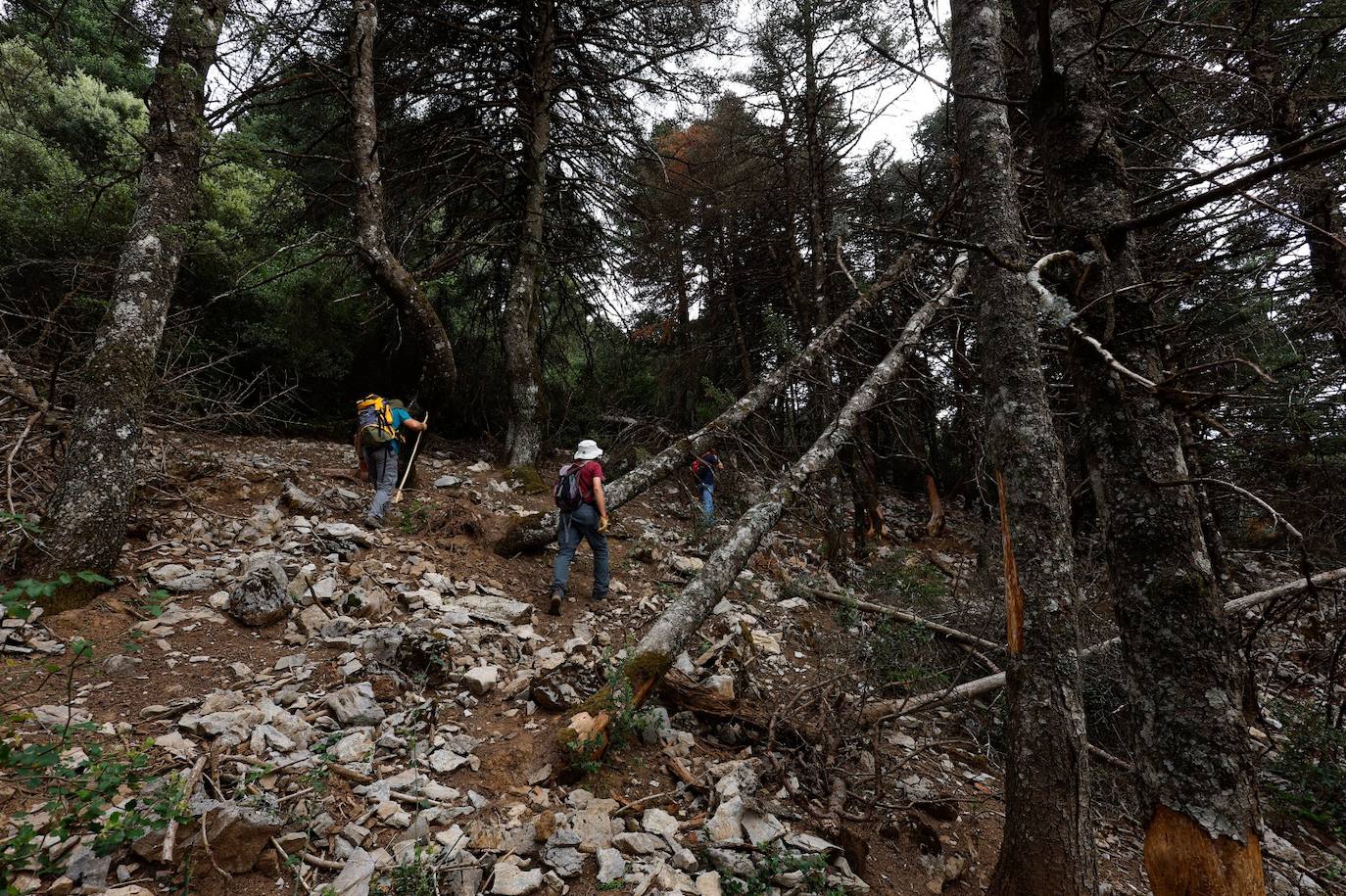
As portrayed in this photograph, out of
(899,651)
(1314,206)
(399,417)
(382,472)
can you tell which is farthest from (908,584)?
(399,417)

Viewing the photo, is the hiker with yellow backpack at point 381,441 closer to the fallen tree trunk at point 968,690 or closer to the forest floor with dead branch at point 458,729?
the forest floor with dead branch at point 458,729

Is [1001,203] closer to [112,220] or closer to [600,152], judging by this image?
[600,152]

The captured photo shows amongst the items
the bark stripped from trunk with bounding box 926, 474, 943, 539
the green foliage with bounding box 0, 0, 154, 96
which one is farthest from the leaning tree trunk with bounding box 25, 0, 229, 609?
the bark stripped from trunk with bounding box 926, 474, 943, 539

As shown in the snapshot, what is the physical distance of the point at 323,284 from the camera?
352 inches

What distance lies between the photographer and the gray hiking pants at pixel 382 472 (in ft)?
20.6

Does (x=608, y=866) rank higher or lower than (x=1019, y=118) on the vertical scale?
lower

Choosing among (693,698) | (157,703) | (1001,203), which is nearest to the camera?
(1001,203)

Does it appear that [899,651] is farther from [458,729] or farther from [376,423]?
[376,423]

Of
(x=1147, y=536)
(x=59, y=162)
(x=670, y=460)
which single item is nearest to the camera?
(x=1147, y=536)

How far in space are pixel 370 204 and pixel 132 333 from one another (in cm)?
336

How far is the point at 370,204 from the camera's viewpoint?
6938 millimetres

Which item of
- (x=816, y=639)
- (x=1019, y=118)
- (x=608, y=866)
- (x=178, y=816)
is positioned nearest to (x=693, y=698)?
(x=608, y=866)

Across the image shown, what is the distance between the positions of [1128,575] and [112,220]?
12134 millimetres

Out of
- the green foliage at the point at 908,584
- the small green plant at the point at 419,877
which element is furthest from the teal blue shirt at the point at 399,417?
the green foliage at the point at 908,584
